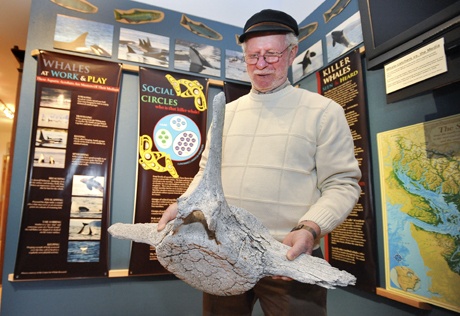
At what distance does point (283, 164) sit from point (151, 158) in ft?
4.40

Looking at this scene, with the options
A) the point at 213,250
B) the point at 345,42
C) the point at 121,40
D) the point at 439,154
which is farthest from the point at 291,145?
the point at 121,40

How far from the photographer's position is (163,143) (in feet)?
6.56

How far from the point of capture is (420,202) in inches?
50.5

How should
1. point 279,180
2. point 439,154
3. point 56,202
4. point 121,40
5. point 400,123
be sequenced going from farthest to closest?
point 121,40, point 56,202, point 400,123, point 439,154, point 279,180

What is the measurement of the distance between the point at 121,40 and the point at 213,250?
6.35 feet

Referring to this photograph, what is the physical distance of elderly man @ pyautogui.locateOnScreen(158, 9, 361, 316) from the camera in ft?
2.51

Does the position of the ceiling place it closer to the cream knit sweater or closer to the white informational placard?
the white informational placard

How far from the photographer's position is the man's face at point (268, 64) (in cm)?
88

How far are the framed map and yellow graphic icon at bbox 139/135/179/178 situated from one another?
134cm

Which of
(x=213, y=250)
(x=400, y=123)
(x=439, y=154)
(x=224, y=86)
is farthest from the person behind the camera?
(x=224, y=86)

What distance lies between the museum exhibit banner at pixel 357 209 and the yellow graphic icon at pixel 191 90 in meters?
0.96

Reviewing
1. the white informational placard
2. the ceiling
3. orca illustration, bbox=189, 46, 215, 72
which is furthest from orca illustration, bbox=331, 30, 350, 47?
orca illustration, bbox=189, 46, 215, 72

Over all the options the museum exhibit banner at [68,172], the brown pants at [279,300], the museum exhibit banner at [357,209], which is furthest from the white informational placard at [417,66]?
the museum exhibit banner at [68,172]

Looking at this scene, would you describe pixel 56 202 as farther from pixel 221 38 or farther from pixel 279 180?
pixel 221 38
